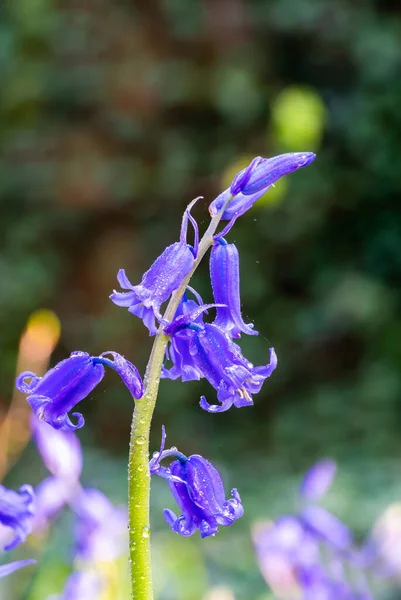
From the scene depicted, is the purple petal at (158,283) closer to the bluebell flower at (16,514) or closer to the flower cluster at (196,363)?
the flower cluster at (196,363)

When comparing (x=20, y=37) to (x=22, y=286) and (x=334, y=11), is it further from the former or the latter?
(x=334, y=11)

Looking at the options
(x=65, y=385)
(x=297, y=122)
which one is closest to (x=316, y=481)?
(x=65, y=385)

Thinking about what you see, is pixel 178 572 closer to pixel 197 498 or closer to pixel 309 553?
pixel 309 553

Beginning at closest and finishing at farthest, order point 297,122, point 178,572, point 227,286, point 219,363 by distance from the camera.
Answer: point 219,363
point 227,286
point 178,572
point 297,122

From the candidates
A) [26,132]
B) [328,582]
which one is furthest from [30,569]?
[26,132]

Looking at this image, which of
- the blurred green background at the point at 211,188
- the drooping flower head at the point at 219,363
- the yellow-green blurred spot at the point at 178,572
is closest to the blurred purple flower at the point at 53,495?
the drooping flower head at the point at 219,363

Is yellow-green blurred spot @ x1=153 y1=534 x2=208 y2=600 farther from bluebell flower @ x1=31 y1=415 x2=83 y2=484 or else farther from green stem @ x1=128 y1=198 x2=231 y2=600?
green stem @ x1=128 y1=198 x2=231 y2=600
